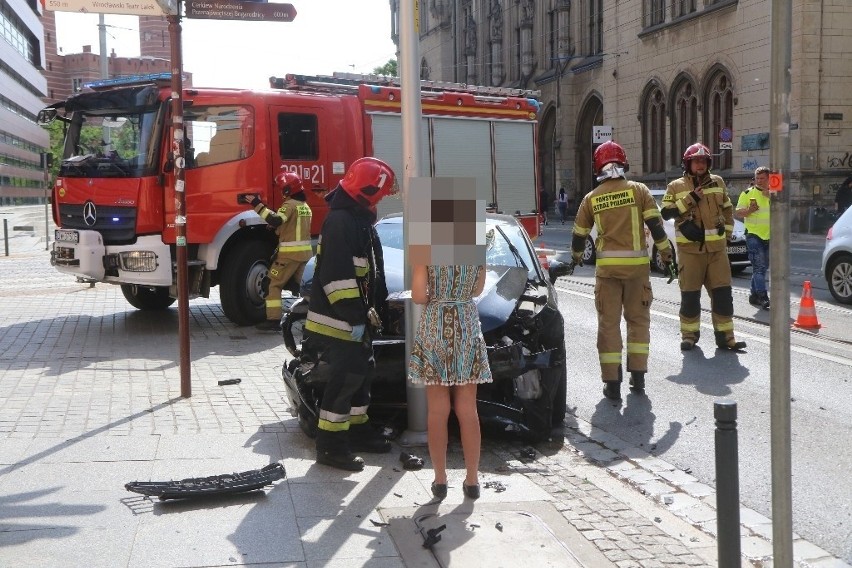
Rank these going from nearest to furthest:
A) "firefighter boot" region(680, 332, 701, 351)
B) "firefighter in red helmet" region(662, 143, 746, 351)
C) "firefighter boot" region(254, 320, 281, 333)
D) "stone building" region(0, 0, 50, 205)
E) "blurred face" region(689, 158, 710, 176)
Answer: "blurred face" region(689, 158, 710, 176) < "firefighter in red helmet" region(662, 143, 746, 351) < "firefighter boot" region(680, 332, 701, 351) < "firefighter boot" region(254, 320, 281, 333) < "stone building" region(0, 0, 50, 205)

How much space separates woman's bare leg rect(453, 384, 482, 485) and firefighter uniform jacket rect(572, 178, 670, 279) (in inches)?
113

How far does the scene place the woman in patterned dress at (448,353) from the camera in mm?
4977

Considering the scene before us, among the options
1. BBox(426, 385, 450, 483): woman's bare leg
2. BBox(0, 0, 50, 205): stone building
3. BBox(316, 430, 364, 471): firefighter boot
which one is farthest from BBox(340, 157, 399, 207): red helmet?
BBox(0, 0, 50, 205): stone building

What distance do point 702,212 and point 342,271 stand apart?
5.05 m

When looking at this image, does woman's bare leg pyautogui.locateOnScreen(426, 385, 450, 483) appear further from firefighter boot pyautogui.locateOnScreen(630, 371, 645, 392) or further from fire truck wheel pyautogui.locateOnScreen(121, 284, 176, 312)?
fire truck wheel pyautogui.locateOnScreen(121, 284, 176, 312)

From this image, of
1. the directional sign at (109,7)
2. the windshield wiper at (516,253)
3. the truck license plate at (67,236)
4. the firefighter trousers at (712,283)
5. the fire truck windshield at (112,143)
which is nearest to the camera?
the directional sign at (109,7)

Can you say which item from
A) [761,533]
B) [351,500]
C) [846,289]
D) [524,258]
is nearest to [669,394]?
[524,258]

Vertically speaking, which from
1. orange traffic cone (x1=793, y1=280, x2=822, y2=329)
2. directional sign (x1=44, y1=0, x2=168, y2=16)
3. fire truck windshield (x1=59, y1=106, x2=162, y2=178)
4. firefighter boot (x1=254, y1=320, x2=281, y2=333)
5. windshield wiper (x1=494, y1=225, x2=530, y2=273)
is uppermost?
directional sign (x1=44, y1=0, x2=168, y2=16)

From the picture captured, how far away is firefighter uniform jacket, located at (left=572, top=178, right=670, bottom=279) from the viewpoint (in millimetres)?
7652

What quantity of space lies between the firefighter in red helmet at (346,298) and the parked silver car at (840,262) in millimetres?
9289

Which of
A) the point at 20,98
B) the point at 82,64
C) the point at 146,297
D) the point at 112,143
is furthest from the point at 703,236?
the point at 82,64

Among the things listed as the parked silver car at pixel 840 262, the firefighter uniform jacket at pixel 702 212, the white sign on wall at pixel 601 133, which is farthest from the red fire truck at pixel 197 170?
the white sign on wall at pixel 601 133

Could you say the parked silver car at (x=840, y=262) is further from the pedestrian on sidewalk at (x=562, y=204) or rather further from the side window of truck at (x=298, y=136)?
the pedestrian on sidewalk at (x=562, y=204)

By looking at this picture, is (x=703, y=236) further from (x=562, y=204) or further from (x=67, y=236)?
(x=562, y=204)
